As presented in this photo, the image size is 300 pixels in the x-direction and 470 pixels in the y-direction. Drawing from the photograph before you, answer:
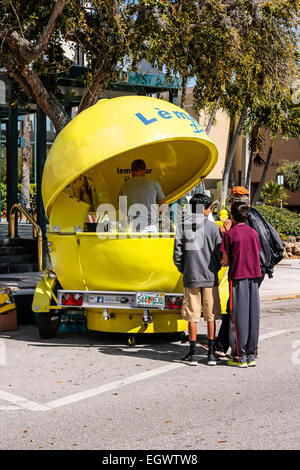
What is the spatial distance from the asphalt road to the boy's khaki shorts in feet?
1.81

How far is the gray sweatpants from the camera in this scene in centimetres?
711

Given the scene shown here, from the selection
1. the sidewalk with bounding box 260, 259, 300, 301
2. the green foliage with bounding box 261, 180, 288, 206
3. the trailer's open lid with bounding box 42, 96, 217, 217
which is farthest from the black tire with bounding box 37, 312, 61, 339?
the green foliage with bounding box 261, 180, 288, 206

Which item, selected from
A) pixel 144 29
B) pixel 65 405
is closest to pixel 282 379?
pixel 65 405

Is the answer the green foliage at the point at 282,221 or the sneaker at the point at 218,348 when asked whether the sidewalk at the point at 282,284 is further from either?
the sneaker at the point at 218,348

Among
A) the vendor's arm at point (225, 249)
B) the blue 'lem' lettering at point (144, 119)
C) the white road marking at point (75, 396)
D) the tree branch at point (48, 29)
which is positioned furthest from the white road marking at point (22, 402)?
the tree branch at point (48, 29)

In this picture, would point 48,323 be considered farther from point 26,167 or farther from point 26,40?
point 26,167

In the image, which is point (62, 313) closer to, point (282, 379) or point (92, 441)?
point (282, 379)

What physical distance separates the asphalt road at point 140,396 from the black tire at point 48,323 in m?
0.12

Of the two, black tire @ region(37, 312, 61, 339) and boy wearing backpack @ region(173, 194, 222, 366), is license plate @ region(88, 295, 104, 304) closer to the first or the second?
black tire @ region(37, 312, 61, 339)

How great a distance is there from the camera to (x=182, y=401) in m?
5.84

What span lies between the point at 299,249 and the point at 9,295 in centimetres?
1434

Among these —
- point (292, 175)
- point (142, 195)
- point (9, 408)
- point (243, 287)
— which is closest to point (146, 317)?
point (243, 287)

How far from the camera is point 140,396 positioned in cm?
602

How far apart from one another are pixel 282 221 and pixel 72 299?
15095 millimetres
